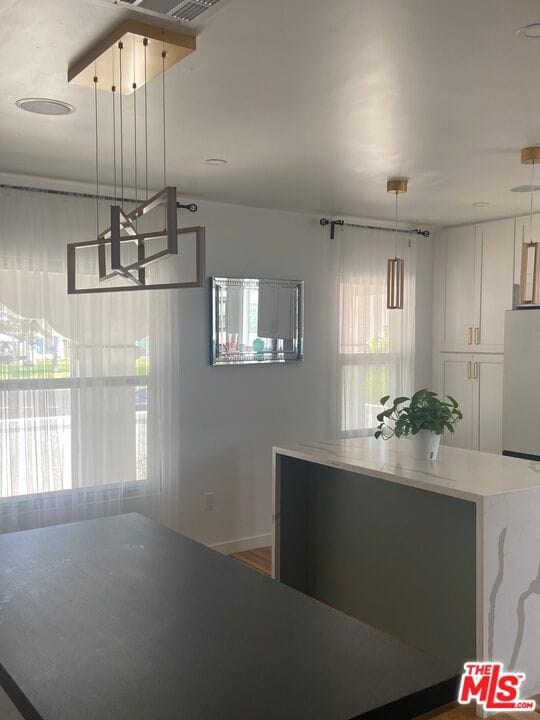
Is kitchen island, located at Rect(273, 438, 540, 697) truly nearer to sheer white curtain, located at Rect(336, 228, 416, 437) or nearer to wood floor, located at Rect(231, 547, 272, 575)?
wood floor, located at Rect(231, 547, 272, 575)

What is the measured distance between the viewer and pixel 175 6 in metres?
1.89

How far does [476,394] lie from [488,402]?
13 cm

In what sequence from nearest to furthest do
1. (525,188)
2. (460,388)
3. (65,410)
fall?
(65,410) → (525,188) → (460,388)

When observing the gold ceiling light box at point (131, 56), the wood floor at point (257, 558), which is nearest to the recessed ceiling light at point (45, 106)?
the gold ceiling light box at point (131, 56)

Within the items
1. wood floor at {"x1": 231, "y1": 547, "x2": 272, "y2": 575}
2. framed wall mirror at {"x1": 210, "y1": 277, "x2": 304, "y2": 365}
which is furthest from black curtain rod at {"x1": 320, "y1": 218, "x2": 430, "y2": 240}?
wood floor at {"x1": 231, "y1": 547, "x2": 272, "y2": 575}

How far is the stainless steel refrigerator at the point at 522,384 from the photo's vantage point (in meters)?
4.76

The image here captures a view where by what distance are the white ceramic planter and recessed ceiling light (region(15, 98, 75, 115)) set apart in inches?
86.1

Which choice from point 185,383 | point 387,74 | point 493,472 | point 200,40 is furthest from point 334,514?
point 200,40

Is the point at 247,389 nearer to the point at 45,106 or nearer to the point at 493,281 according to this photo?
the point at 493,281

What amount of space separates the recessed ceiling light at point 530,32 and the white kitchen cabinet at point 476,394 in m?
3.58

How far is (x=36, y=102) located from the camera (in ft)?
8.93

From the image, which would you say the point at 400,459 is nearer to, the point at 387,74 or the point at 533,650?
the point at 533,650

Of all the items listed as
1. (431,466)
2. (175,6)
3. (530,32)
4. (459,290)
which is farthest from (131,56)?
(459,290)

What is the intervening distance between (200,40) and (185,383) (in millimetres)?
2841
